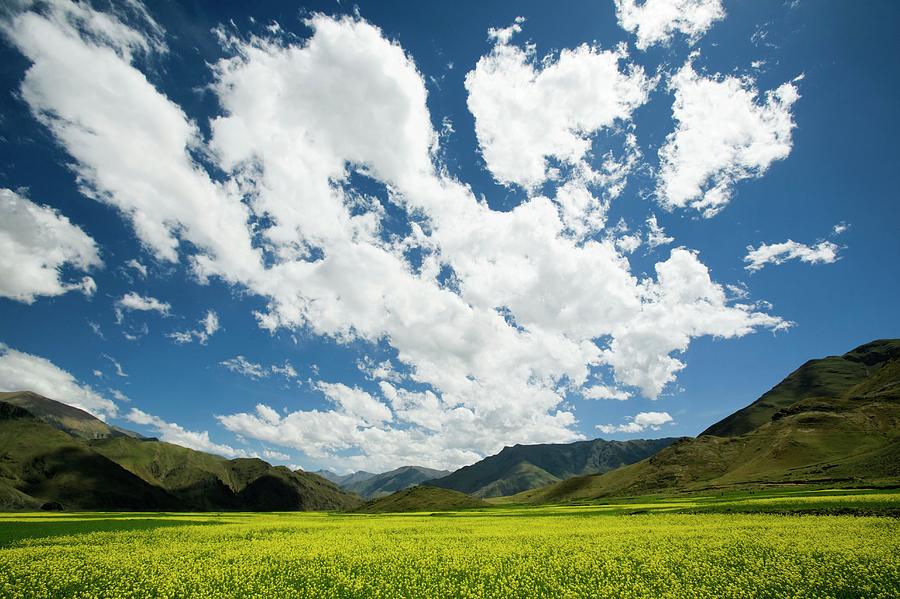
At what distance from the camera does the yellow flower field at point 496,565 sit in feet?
69.6

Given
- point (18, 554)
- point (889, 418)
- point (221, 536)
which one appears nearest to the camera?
point (18, 554)

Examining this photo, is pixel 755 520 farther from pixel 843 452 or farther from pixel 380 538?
pixel 843 452

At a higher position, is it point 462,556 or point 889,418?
point 889,418

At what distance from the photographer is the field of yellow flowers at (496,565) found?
69.6ft

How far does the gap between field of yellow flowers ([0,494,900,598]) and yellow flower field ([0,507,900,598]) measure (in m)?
0.09

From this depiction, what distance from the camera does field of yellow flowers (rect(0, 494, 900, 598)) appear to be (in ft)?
69.6

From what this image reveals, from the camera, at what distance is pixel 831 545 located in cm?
2762

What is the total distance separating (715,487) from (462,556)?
160472 millimetres

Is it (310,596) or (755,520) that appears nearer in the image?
(310,596)

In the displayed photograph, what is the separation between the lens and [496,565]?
26078mm

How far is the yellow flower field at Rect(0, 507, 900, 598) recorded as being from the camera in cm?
2120

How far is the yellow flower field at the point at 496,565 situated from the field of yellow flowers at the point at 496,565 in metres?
0.09

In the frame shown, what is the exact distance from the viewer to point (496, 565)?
85.6 feet

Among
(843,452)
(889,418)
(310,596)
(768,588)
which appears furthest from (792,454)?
(310,596)
